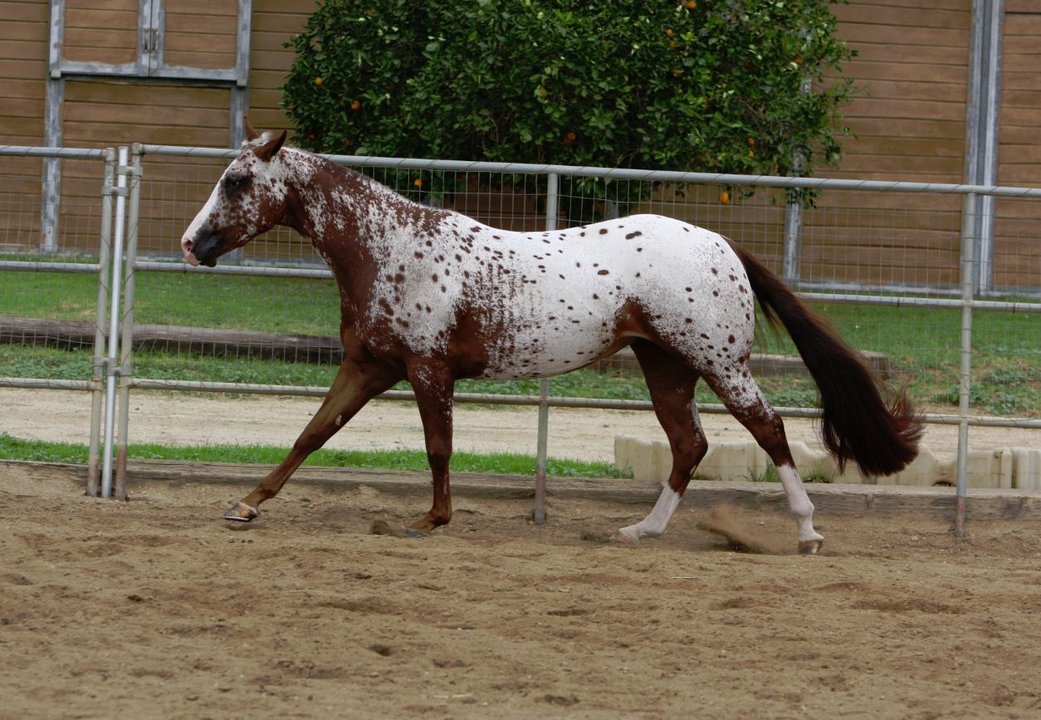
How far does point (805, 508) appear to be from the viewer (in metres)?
6.24

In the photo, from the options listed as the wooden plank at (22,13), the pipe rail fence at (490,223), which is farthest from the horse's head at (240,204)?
the wooden plank at (22,13)

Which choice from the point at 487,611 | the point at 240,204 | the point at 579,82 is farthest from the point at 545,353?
the point at 579,82

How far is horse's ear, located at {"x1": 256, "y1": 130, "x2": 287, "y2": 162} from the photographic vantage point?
6.11 m

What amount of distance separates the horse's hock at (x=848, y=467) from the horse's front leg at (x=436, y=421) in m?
1.53

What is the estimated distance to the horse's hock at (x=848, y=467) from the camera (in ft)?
24.3

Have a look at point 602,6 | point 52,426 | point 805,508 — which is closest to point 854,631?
point 805,508

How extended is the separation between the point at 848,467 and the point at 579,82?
459cm

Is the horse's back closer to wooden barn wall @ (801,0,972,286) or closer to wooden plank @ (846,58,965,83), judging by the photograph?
wooden barn wall @ (801,0,972,286)

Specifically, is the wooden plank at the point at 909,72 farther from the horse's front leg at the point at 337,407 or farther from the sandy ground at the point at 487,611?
the horse's front leg at the point at 337,407

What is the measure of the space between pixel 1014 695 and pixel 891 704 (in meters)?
0.40

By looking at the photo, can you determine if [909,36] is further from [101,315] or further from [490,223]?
[101,315]

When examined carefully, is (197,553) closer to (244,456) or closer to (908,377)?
(244,456)

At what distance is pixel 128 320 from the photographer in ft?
22.5

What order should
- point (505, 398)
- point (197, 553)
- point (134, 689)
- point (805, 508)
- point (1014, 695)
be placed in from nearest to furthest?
point (134, 689) < point (1014, 695) < point (197, 553) < point (805, 508) < point (505, 398)
